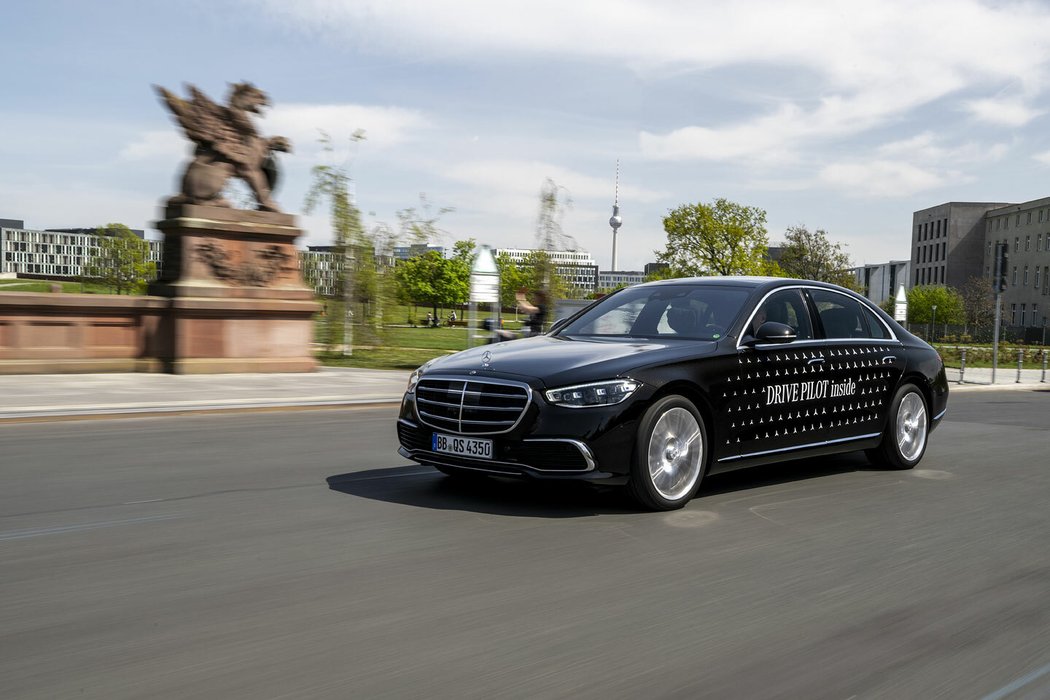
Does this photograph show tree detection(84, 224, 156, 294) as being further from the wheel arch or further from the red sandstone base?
Result: the wheel arch

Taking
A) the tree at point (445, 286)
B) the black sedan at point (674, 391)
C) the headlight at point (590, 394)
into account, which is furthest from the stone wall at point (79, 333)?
the tree at point (445, 286)

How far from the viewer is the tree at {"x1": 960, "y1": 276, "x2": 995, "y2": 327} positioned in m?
100

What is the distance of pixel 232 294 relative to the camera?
18891 mm

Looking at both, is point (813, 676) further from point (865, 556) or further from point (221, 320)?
point (221, 320)

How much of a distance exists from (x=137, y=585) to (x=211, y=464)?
3899mm

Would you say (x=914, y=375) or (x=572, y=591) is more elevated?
(x=914, y=375)

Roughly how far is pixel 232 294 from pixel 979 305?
9556 cm

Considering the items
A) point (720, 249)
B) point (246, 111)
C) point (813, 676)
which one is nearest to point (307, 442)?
point (813, 676)

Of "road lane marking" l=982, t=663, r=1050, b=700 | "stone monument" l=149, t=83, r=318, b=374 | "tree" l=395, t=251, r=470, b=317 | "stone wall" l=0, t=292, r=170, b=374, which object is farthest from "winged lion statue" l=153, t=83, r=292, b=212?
"tree" l=395, t=251, r=470, b=317

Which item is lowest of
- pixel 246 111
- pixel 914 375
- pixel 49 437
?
pixel 49 437

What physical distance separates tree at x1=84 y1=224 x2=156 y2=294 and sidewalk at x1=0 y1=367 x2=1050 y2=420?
297 feet

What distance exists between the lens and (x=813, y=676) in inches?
146

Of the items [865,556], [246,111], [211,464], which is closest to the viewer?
[865,556]

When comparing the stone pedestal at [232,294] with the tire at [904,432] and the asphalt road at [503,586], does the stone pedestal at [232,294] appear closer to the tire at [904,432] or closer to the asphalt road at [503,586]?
the asphalt road at [503,586]
